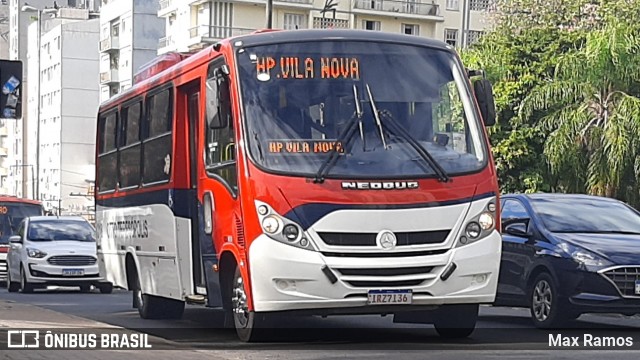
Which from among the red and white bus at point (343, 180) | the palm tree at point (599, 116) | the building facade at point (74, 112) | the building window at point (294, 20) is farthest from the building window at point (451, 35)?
the red and white bus at point (343, 180)

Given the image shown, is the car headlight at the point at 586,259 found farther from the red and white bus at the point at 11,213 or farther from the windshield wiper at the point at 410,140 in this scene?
the red and white bus at the point at 11,213

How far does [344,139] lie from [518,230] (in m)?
4.26

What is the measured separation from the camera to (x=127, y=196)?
57.3 ft

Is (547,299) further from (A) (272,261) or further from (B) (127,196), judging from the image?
(B) (127,196)

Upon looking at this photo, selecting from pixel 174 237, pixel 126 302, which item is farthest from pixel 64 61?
pixel 174 237

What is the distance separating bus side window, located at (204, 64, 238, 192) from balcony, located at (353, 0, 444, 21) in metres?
61.9

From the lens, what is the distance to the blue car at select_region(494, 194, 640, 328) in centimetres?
1386

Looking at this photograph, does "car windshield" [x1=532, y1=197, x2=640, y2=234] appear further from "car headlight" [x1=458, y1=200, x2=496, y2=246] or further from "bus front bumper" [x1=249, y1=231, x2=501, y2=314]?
"bus front bumper" [x1=249, y1=231, x2=501, y2=314]

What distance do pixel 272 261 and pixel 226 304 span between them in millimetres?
1454

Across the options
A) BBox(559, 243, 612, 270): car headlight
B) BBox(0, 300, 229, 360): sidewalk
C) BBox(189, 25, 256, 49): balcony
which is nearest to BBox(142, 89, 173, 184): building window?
BBox(0, 300, 229, 360): sidewalk

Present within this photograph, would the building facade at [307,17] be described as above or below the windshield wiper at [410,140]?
above

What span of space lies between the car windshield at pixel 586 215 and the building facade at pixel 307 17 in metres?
53.4

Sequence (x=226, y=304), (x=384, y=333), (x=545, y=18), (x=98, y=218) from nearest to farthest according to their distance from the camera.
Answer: (x=226, y=304) < (x=384, y=333) < (x=98, y=218) < (x=545, y=18)
